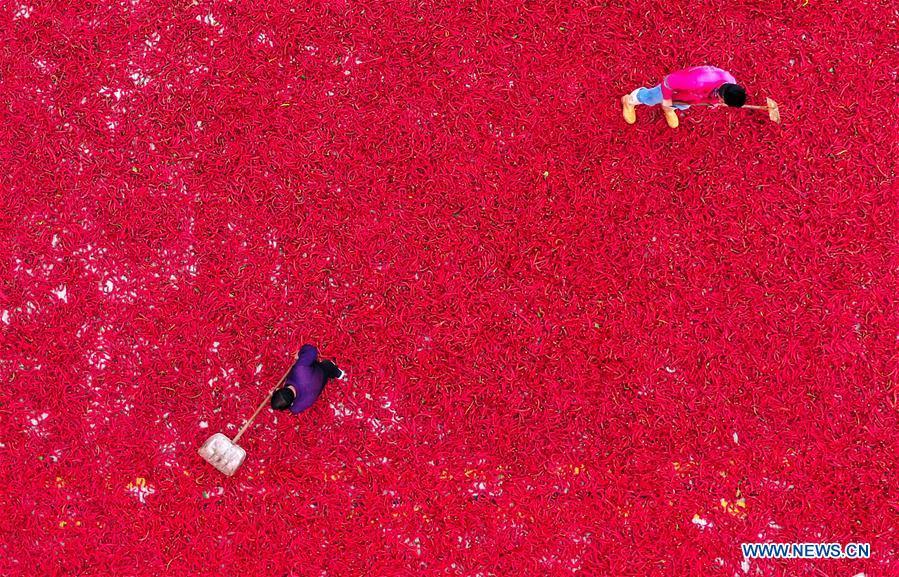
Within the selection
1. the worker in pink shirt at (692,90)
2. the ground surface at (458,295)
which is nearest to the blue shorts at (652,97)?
the worker in pink shirt at (692,90)

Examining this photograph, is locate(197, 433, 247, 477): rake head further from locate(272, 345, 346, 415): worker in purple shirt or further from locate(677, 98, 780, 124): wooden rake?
locate(677, 98, 780, 124): wooden rake

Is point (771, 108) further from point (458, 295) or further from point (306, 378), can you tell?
point (306, 378)

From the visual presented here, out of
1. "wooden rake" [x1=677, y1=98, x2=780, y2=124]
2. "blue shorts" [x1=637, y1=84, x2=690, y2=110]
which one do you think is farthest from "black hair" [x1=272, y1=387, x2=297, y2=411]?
"wooden rake" [x1=677, y1=98, x2=780, y2=124]

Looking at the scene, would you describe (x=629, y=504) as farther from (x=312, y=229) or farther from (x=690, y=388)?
(x=312, y=229)

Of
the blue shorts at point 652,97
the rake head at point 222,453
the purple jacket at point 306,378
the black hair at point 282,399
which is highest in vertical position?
the blue shorts at point 652,97

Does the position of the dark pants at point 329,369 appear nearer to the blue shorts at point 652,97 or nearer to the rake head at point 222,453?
the rake head at point 222,453

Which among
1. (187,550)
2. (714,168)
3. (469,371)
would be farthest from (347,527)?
(714,168)
